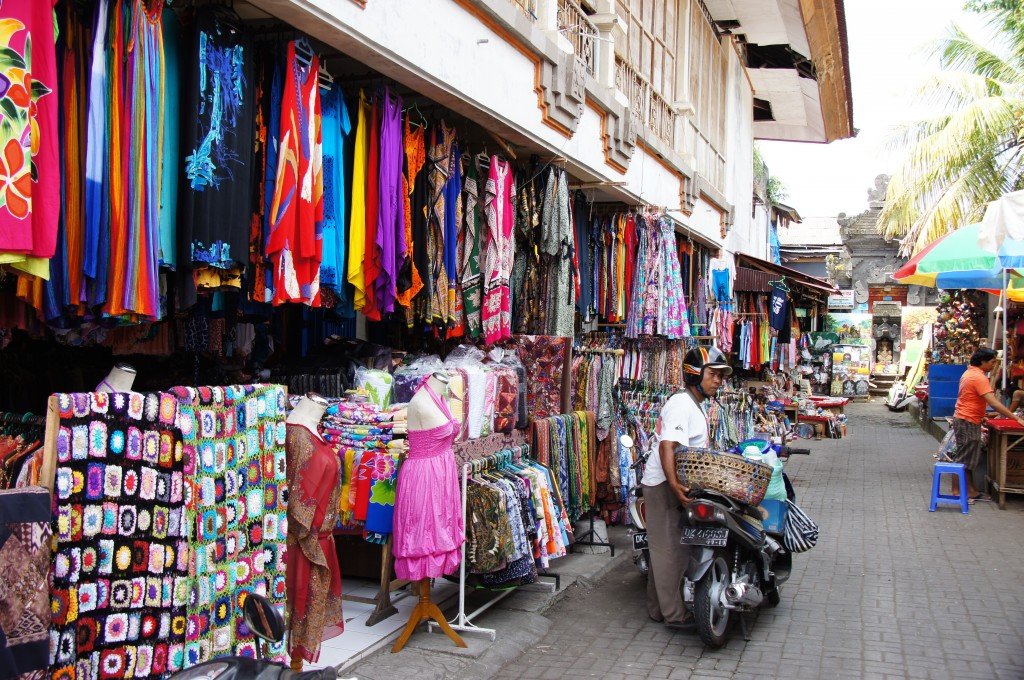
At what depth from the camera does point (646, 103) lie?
1170 centimetres

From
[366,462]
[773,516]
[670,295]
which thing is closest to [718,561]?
[773,516]

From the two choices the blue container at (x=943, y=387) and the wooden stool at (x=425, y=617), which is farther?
the blue container at (x=943, y=387)

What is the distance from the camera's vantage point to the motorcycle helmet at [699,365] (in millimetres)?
6312

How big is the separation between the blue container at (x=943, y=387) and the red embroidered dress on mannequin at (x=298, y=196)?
18.0 metres

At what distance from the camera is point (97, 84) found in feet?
12.2

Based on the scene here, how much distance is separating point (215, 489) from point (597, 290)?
669cm

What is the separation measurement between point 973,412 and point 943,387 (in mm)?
9656

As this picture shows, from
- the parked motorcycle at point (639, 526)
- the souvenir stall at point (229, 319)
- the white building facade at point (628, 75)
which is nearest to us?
the souvenir stall at point (229, 319)

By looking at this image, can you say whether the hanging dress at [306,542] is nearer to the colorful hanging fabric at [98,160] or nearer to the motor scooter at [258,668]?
the colorful hanging fabric at [98,160]

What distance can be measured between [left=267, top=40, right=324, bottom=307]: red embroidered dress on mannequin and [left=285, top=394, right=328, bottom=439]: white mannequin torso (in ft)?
2.02

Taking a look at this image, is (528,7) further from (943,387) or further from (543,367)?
(943,387)

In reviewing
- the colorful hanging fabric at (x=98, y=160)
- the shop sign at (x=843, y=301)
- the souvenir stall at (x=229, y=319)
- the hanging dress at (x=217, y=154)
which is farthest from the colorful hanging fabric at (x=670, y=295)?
the shop sign at (x=843, y=301)

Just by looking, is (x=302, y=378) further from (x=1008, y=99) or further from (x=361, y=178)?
(x=1008, y=99)

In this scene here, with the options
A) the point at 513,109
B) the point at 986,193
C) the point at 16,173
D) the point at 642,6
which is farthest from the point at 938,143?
the point at 16,173
